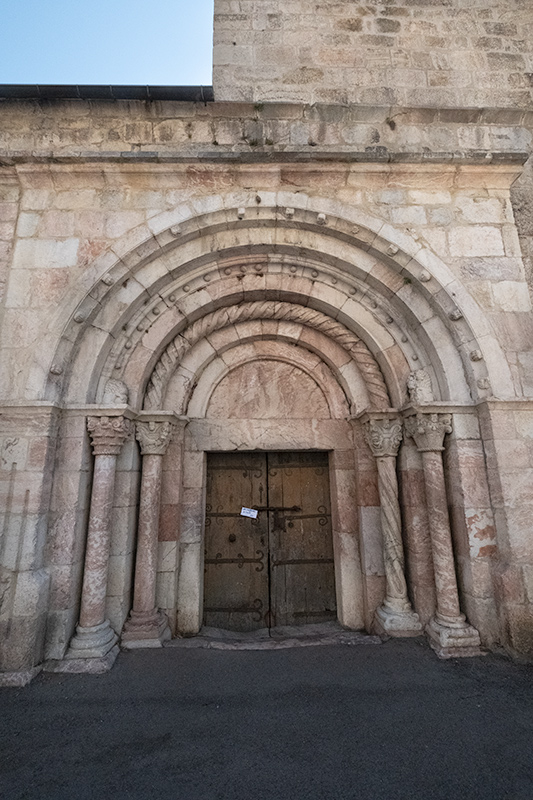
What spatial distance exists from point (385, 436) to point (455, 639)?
1618 mm

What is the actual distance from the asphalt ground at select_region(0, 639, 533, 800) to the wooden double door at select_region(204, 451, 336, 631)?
0.79 metres

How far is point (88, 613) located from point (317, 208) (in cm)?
386

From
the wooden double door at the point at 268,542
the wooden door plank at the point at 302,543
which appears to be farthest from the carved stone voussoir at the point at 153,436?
the wooden door plank at the point at 302,543

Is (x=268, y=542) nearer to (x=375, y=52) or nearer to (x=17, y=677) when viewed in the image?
(x=17, y=677)

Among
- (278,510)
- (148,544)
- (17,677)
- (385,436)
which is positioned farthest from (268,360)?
(17,677)

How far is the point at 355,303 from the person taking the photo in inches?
142

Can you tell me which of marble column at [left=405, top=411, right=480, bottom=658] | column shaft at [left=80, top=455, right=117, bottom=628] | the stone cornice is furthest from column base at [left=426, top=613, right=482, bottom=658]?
the stone cornice

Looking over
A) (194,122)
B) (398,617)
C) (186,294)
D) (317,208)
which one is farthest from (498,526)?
(194,122)

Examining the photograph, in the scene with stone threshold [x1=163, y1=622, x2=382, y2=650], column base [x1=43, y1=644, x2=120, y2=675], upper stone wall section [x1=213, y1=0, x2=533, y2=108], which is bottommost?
stone threshold [x1=163, y1=622, x2=382, y2=650]

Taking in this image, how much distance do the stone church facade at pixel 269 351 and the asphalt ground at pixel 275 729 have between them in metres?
0.35

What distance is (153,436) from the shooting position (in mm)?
3303

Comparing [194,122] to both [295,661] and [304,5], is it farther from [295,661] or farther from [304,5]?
[295,661]

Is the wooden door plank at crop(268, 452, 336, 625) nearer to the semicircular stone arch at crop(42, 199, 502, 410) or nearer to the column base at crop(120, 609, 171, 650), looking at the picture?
the column base at crop(120, 609, 171, 650)

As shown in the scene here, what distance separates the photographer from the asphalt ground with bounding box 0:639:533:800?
1.69 m
